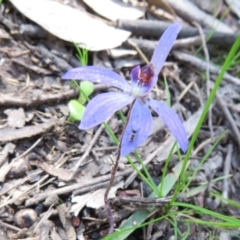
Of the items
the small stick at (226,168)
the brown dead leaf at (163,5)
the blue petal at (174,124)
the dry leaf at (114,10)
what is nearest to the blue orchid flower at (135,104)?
the blue petal at (174,124)

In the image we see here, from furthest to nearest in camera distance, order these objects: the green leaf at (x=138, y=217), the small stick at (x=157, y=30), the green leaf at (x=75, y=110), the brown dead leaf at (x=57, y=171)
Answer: the small stick at (x=157, y=30), the green leaf at (x=75, y=110), the brown dead leaf at (x=57, y=171), the green leaf at (x=138, y=217)

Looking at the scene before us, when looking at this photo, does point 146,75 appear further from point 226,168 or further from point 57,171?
point 226,168

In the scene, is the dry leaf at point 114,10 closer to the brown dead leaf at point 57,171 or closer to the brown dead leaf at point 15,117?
the brown dead leaf at point 15,117

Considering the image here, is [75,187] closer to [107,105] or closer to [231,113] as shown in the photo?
[107,105]

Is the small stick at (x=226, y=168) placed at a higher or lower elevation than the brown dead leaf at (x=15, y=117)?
higher

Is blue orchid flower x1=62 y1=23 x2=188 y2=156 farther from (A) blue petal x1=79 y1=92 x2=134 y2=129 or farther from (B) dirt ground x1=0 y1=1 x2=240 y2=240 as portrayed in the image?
(B) dirt ground x1=0 y1=1 x2=240 y2=240

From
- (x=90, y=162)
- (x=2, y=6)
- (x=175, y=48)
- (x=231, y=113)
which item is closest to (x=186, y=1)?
(x=175, y=48)

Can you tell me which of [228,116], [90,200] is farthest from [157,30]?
[90,200]

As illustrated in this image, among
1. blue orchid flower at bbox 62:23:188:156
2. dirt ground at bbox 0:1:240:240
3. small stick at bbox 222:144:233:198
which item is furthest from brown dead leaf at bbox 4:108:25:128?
small stick at bbox 222:144:233:198
